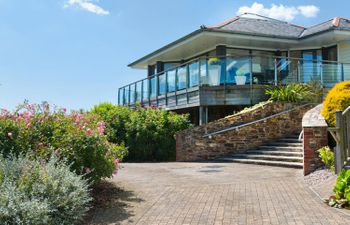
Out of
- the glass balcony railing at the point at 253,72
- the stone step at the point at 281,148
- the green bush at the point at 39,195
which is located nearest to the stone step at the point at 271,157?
the stone step at the point at 281,148

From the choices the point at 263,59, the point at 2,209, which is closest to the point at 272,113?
the point at 263,59

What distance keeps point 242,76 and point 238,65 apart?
1.60 ft

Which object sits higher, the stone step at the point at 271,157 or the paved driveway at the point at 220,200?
the stone step at the point at 271,157

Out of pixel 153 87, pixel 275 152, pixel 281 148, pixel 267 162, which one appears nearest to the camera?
pixel 267 162

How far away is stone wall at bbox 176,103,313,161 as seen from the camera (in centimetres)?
1494

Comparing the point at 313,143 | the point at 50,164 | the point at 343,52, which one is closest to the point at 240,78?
the point at 343,52

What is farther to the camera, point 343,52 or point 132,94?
point 132,94

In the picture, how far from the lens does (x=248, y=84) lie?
17.3m

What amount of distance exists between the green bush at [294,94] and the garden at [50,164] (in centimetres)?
877

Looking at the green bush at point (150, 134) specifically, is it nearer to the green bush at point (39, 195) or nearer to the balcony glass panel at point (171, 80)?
the balcony glass panel at point (171, 80)

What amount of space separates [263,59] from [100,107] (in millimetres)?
8037

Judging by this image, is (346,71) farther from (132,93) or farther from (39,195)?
(39,195)

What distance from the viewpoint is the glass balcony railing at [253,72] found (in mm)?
17312

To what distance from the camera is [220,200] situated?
7.32 metres
